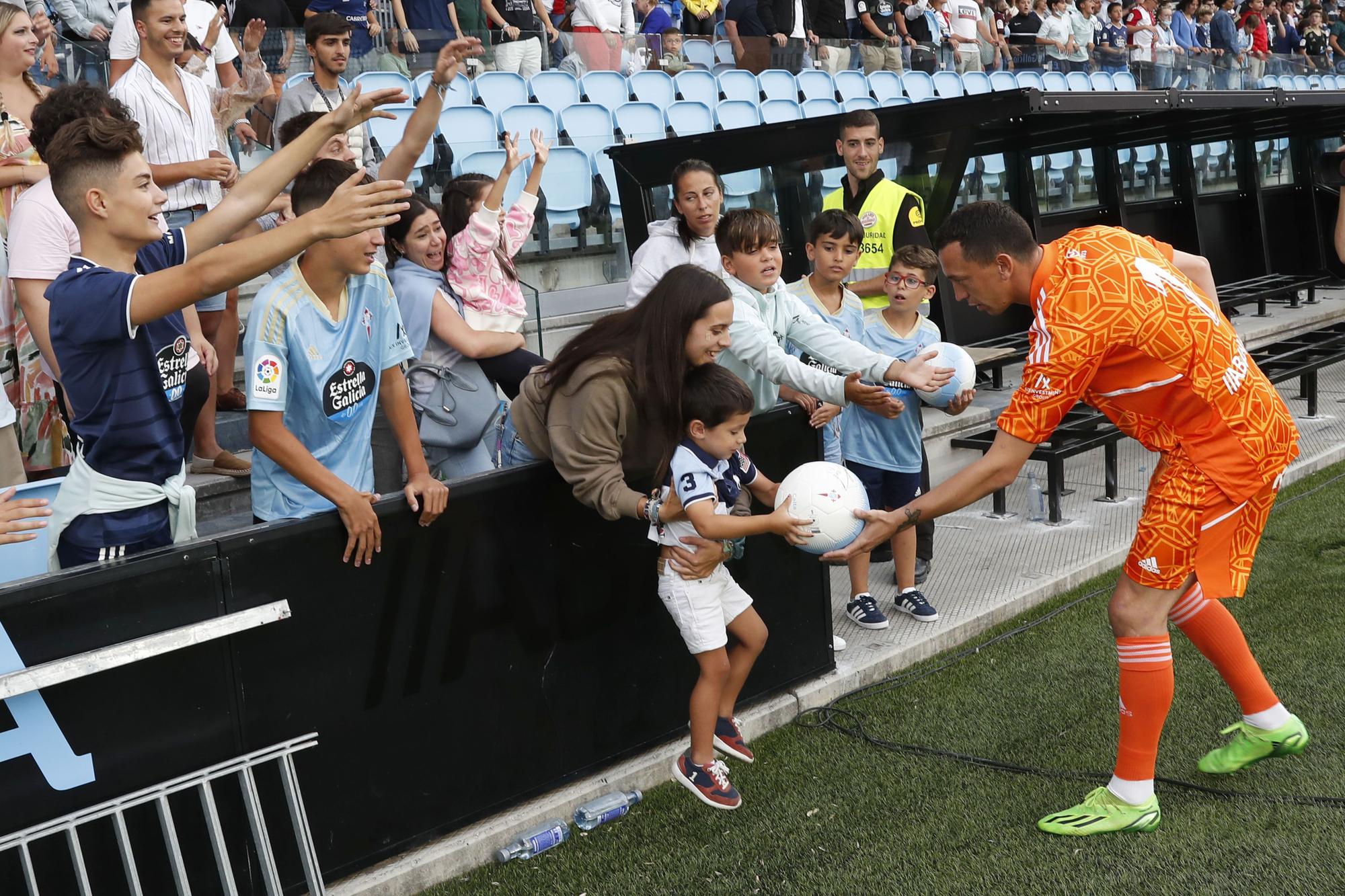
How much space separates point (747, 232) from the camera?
16.3 feet

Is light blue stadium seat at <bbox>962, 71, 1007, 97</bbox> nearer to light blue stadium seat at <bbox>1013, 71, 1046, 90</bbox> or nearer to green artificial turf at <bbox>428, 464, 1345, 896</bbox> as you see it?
light blue stadium seat at <bbox>1013, 71, 1046, 90</bbox>

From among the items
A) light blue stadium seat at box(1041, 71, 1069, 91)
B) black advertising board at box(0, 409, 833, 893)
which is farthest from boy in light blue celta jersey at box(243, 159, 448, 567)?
light blue stadium seat at box(1041, 71, 1069, 91)

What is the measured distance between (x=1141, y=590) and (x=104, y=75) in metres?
6.66

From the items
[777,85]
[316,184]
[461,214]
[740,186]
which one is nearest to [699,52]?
[777,85]

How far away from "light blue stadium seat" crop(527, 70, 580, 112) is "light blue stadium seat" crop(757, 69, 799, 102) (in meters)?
2.65

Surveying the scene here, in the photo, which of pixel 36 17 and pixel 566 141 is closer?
pixel 36 17

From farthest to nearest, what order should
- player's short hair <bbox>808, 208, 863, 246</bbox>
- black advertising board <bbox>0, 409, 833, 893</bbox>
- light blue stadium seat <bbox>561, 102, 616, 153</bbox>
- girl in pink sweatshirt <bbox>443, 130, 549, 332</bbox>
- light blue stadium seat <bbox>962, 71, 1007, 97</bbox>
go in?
light blue stadium seat <bbox>962, 71, 1007, 97</bbox>
light blue stadium seat <bbox>561, 102, 616, 153</bbox>
player's short hair <bbox>808, 208, 863, 246</bbox>
girl in pink sweatshirt <bbox>443, 130, 549, 332</bbox>
black advertising board <bbox>0, 409, 833, 893</bbox>

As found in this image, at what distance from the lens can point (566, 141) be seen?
983 centimetres

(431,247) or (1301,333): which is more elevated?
(431,247)

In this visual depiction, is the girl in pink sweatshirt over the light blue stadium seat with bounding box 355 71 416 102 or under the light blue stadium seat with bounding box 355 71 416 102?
under

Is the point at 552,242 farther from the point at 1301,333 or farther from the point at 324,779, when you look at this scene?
the point at 1301,333

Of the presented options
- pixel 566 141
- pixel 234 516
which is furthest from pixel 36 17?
pixel 566 141

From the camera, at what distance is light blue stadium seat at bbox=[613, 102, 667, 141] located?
1030cm

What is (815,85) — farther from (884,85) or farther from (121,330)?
(121,330)
